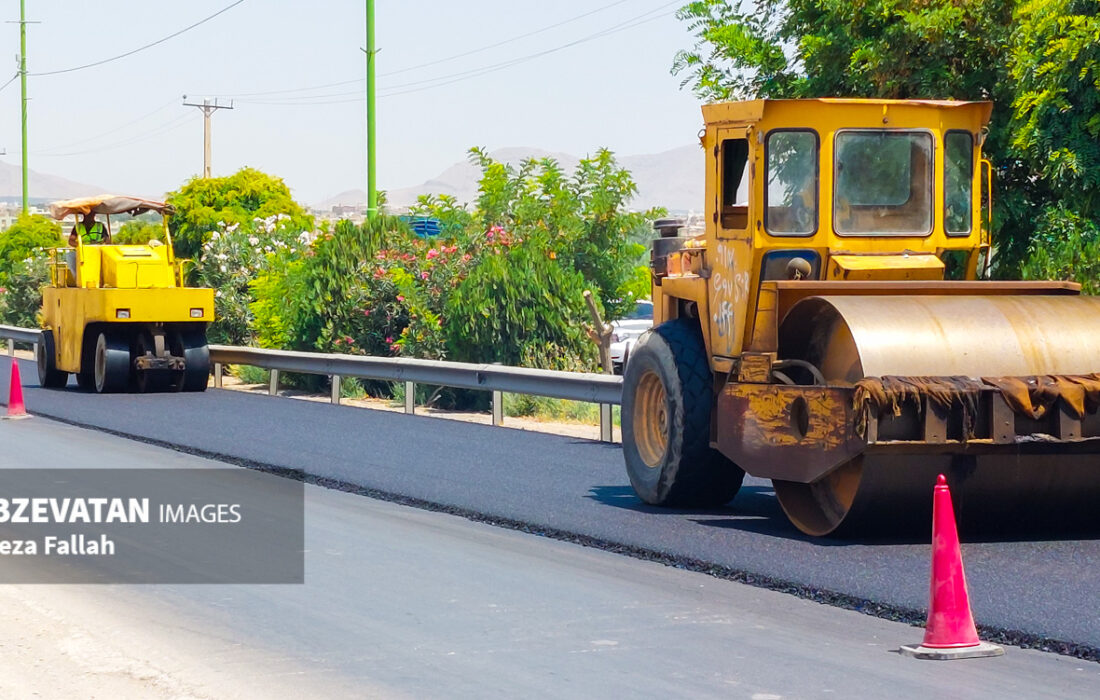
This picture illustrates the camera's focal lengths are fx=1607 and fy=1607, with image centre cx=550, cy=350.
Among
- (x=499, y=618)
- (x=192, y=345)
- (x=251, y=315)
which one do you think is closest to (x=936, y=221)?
(x=499, y=618)

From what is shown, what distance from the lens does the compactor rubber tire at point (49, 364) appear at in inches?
962

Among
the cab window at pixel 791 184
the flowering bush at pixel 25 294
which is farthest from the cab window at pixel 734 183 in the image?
the flowering bush at pixel 25 294

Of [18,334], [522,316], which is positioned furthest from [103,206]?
[18,334]

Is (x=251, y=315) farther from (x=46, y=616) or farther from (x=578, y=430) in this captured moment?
(x=46, y=616)

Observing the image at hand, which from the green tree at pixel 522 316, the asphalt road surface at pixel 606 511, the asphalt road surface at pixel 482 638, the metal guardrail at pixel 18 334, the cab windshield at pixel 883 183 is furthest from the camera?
the metal guardrail at pixel 18 334

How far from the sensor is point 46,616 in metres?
7.66

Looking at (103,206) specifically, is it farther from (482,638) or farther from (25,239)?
(25,239)

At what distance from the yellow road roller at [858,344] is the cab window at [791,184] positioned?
13mm

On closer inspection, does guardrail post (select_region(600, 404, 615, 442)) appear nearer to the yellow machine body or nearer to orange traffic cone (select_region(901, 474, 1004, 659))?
orange traffic cone (select_region(901, 474, 1004, 659))

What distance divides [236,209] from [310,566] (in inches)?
1424

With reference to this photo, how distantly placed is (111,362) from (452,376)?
6.38 metres

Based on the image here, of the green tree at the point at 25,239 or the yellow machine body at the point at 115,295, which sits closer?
the yellow machine body at the point at 115,295

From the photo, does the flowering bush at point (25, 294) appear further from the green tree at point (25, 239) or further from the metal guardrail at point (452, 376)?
the metal guardrail at point (452, 376)

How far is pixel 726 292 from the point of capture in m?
10.6
